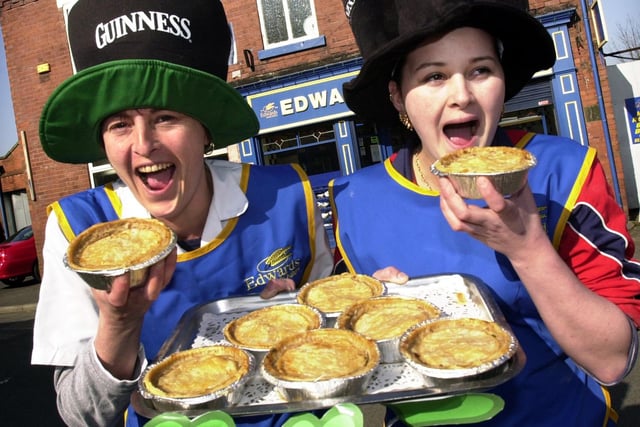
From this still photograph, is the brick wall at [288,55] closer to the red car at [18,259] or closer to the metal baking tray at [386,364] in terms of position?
the red car at [18,259]

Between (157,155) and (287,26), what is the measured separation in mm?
10940

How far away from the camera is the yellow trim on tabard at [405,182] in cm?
219

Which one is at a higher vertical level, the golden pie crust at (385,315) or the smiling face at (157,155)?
the smiling face at (157,155)

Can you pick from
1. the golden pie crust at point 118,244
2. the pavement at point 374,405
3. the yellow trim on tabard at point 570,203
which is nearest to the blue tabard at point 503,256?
the yellow trim on tabard at point 570,203

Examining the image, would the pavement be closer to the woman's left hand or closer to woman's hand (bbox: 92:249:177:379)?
woman's hand (bbox: 92:249:177:379)

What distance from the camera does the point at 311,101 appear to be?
11.8 meters

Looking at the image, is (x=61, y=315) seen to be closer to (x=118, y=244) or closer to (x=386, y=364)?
(x=118, y=244)

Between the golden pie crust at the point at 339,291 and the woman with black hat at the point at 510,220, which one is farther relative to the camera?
the golden pie crust at the point at 339,291

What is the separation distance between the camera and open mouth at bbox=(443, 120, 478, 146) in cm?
197

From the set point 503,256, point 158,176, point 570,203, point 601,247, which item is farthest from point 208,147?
point 601,247

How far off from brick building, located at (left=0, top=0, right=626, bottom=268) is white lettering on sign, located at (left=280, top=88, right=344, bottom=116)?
2cm

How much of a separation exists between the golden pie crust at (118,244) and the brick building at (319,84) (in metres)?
8.99

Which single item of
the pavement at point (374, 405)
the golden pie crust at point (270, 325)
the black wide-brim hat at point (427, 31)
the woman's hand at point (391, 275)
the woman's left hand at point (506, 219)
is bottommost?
the pavement at point (374, 405)

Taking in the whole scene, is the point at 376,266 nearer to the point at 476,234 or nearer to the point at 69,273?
the point at 476,234
